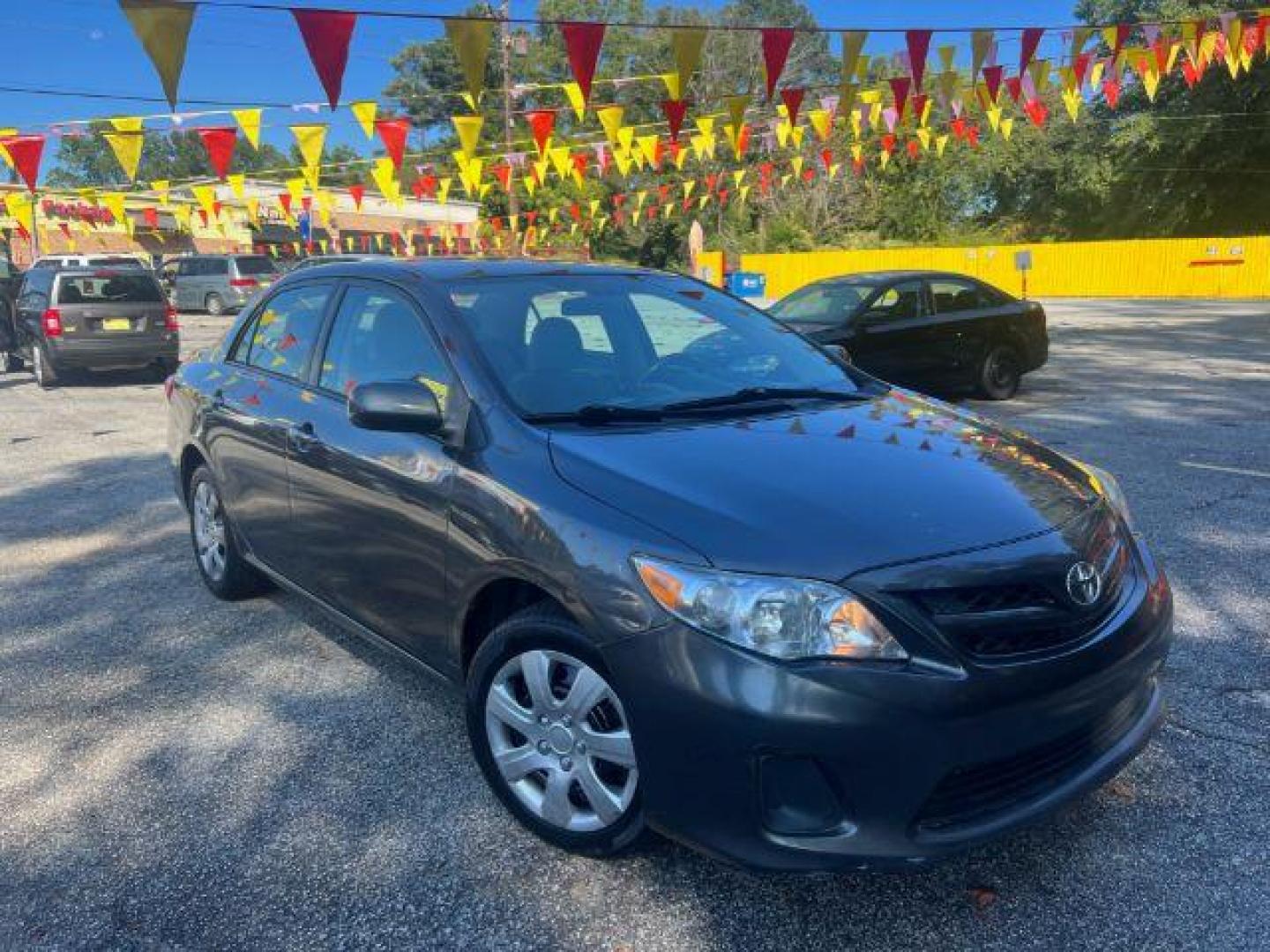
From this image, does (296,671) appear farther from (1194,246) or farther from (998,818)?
(1194,246)

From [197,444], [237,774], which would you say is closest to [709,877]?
[237,774]

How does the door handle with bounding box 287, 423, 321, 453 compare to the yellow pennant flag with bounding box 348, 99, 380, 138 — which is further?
the yellow pennant flag with bounding box 348, 99, 380, 138

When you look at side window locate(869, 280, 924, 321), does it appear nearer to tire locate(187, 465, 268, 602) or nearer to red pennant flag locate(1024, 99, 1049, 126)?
tire locate(187, 465, 268, 602)

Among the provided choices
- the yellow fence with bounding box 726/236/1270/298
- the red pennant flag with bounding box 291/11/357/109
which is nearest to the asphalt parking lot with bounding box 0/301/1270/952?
the red pennant flag with bounding box 291/11/357/109

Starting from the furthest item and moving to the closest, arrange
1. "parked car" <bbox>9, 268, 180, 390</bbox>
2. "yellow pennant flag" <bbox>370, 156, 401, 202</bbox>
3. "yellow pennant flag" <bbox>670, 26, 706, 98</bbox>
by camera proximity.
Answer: "yellow pennant flag" <bbox>370, 156, 401, 202</bbox> → "parked car" <bbox>9, 268, 180, 390</bbox> → "yellow pennant flag" <bbox>670, 26, 706, 98</bbox>

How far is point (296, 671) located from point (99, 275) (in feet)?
39.2

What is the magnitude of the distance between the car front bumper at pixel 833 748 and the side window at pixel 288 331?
2.27 m

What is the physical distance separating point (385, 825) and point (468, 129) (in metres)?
11.8

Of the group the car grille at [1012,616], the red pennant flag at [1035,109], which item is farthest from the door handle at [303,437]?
the red pennant flag at [1035,109]

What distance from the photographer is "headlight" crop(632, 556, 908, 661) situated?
213 centimetres

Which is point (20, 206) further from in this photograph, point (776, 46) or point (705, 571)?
point (705, 571)

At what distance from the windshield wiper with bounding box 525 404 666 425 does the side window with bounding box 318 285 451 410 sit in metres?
0.36

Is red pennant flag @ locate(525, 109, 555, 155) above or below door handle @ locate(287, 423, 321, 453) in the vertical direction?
above

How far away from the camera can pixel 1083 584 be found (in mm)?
2395
